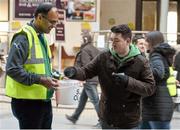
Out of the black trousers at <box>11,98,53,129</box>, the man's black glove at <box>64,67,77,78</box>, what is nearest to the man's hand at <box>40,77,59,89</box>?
the man's black glove at <box>64,67,77,78</box>

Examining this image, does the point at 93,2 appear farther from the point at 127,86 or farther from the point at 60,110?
the point at 127,86

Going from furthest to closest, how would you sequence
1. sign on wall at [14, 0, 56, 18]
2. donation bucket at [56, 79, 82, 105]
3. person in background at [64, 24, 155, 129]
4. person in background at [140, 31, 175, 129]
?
sign on wall at [14, 0, 56, 18]
donation bucket at [56, 79, 82, 105]
person in background at [140, 31, 175, 129]
person in background at [64, 24, 155, 129]

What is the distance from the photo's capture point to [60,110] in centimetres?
1124

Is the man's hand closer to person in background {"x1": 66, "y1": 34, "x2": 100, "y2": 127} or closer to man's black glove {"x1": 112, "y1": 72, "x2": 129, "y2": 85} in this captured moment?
man's black glove {"x1": 112, "y1": 72, "x2": 129, "y2": 85}

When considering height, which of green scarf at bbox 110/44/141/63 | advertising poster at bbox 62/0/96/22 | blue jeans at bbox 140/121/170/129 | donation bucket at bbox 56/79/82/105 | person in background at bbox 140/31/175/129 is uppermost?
advertising poster at bbox 62/0/96/22

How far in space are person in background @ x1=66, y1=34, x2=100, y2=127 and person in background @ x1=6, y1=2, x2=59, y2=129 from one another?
178 inches

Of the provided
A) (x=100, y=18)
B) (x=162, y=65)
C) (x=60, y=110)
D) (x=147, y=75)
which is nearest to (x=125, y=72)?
(x=147, y=75)

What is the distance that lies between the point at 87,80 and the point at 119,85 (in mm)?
4974

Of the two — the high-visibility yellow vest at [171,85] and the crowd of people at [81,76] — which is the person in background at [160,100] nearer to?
the high-visibility yellow vest at [171,85]

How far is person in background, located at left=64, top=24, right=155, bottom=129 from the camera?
459 centimetres

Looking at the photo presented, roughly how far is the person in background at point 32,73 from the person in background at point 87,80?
4530mm

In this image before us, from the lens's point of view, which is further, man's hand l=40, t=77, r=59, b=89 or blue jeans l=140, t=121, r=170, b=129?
blue jeans l=140, t=121, r=170, b=129

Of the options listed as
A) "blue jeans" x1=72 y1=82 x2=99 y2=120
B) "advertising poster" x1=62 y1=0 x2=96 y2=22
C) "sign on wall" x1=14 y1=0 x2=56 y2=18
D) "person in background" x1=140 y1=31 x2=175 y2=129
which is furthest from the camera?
"advertising poster" x1=62 y1=0 x2=96 y2=22

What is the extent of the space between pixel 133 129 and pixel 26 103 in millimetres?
967
